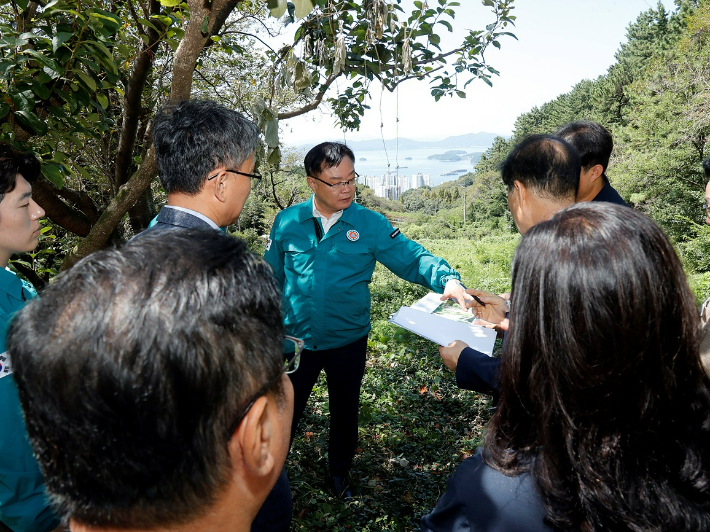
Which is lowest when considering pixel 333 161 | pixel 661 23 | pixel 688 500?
pixel 688 500

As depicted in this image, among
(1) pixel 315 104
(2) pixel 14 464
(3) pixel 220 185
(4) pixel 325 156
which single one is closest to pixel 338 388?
(4) pixel 325 156

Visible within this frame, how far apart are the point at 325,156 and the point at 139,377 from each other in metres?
2.41

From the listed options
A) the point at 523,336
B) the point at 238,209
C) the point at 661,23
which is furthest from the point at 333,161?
the point at 661,23

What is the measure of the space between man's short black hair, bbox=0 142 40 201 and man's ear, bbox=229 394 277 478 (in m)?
1.58

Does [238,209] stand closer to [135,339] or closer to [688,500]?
[135,339]

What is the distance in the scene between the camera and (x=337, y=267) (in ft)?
9.41

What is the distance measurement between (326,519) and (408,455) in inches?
36.8

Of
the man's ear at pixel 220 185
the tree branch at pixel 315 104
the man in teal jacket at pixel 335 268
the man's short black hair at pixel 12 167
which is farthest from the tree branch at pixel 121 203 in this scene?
the man's ear at pixel 220 185

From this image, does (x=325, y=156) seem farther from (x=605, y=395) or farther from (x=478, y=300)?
(x=605, y=395)

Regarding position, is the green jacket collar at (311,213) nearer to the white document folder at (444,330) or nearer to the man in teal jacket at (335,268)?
the man in teal jacket at (335,268)

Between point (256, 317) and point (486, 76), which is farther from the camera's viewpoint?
point (486, 76)

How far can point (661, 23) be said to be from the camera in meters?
36.3

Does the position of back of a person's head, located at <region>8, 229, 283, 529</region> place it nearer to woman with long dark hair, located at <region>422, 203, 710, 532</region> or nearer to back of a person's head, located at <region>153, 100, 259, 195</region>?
woman with long dark hair, located at <region>422, 203, 710, 532</region>

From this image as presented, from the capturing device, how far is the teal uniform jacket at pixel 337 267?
9.30ft
